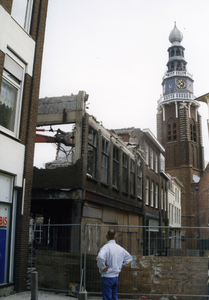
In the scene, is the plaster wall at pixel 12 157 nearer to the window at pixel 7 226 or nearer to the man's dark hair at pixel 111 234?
the window at pixel 7 226

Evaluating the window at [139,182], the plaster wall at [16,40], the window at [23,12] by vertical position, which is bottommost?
the window at [139,182]

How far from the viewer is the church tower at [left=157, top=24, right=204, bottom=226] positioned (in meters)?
65.8

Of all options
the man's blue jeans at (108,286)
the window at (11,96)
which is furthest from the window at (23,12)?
the man's blue jeans at (108,286)

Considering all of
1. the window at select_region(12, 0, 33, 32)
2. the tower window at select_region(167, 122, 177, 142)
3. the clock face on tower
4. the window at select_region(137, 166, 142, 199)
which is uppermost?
the clock face on tower

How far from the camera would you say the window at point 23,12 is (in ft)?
35.5

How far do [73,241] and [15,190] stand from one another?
4.33 metres

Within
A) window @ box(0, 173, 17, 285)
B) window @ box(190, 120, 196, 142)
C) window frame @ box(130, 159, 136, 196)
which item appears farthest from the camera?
window @ box(190, 120, 196, 142)

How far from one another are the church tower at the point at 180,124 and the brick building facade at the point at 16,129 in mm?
55331

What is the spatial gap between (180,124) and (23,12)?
2353 inches

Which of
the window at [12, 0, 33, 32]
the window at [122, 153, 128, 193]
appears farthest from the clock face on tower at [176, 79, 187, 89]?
the window at [12, 0, 33, 32]

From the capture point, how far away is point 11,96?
34.5 ft

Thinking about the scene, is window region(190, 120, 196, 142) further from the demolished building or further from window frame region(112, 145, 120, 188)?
the demolished building

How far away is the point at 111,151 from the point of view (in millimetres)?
18031

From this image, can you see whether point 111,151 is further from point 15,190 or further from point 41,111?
point 15,190
